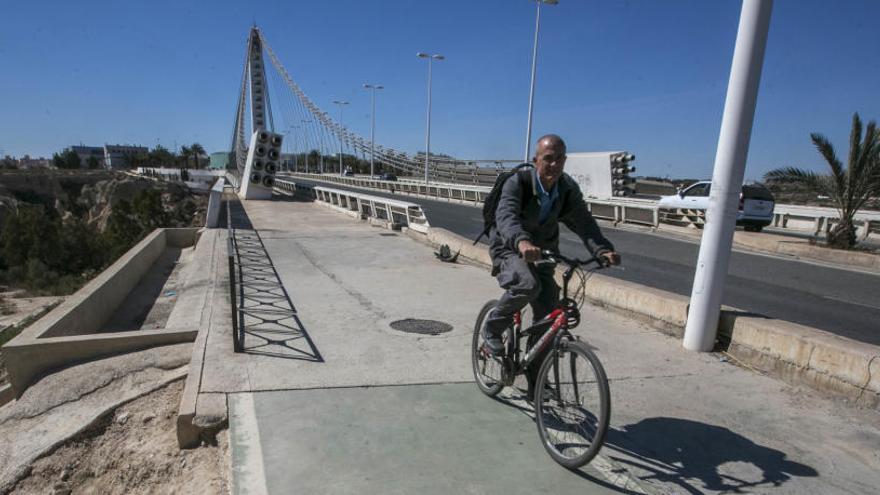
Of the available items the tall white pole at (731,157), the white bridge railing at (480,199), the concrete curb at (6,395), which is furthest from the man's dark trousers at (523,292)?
the white bridge railing at (480,199)

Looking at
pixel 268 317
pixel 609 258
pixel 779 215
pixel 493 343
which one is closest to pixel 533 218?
pixel 609 258

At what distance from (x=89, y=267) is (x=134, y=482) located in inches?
1240

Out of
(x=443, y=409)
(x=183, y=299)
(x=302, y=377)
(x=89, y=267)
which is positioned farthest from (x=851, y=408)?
(x=89, y=267)

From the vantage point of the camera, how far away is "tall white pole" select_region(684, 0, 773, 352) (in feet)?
14.6

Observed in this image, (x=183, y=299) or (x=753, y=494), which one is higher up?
(x=753, y=494)

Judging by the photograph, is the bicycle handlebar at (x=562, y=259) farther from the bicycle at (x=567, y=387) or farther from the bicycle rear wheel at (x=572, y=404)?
the bicycle rear wheel at (x=572, y=404)

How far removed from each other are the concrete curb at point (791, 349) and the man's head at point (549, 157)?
8.80 ft

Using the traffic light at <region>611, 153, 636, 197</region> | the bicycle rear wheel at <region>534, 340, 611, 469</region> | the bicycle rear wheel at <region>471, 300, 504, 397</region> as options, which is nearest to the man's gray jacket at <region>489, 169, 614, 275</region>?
the bicycle rear wheel at <region>471, 300, 504, 397</region>

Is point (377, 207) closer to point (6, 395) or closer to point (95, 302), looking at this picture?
point (95, 302)

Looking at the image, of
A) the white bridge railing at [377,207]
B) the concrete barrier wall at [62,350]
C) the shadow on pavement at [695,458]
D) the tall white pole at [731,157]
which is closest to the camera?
the shadow on pavement at [695,458]

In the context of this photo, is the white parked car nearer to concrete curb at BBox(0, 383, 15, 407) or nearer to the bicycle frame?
the bicycle frame

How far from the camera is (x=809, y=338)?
4215mm

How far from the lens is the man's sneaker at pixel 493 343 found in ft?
11.7

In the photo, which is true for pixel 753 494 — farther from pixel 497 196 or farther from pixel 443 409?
pixel 497 196
